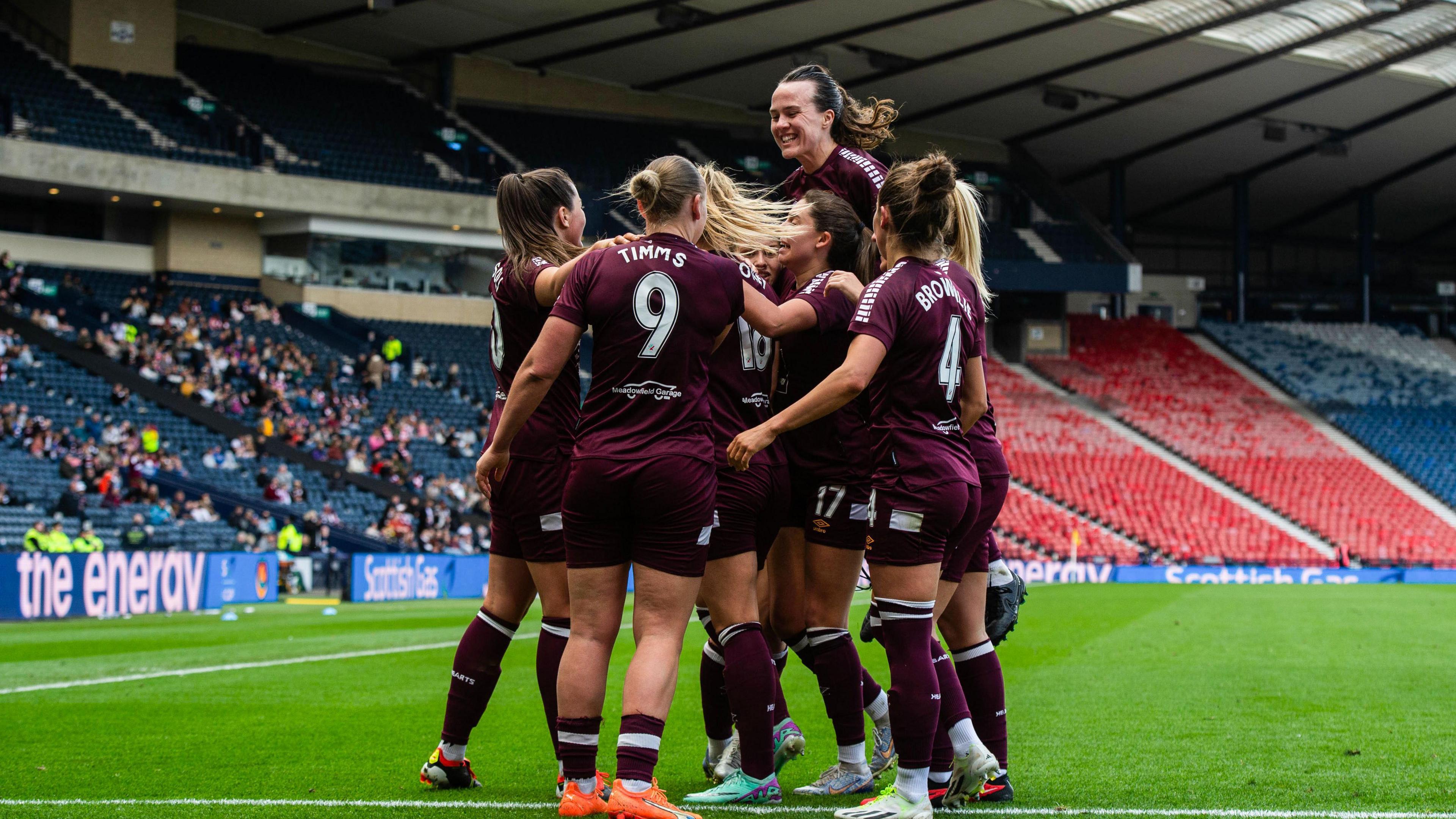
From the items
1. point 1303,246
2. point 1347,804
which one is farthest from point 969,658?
point 1303,246

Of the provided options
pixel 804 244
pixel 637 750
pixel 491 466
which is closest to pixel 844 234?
pixel 804 244

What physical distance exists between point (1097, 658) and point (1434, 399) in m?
43.2

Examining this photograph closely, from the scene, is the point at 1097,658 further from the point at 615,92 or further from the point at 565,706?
the point at 615,92

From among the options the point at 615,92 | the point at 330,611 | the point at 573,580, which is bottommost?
the point at 330,611

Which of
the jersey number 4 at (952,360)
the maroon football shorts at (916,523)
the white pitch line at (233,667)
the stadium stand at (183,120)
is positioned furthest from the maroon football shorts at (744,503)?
the stadium stand at (183,120)

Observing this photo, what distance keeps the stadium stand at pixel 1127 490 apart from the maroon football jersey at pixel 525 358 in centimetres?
2881

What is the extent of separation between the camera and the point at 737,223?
5680 millimetres

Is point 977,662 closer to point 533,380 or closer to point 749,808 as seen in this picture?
point 749,808

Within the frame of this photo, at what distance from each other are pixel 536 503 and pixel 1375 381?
166ft

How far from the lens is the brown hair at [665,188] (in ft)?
16.3

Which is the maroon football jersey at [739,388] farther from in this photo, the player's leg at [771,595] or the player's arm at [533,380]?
the player's arm at [533,380]

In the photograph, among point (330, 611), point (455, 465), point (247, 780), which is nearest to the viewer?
point (247, 780)

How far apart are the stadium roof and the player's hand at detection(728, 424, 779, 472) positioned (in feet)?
91.2

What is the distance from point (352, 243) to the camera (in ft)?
122
